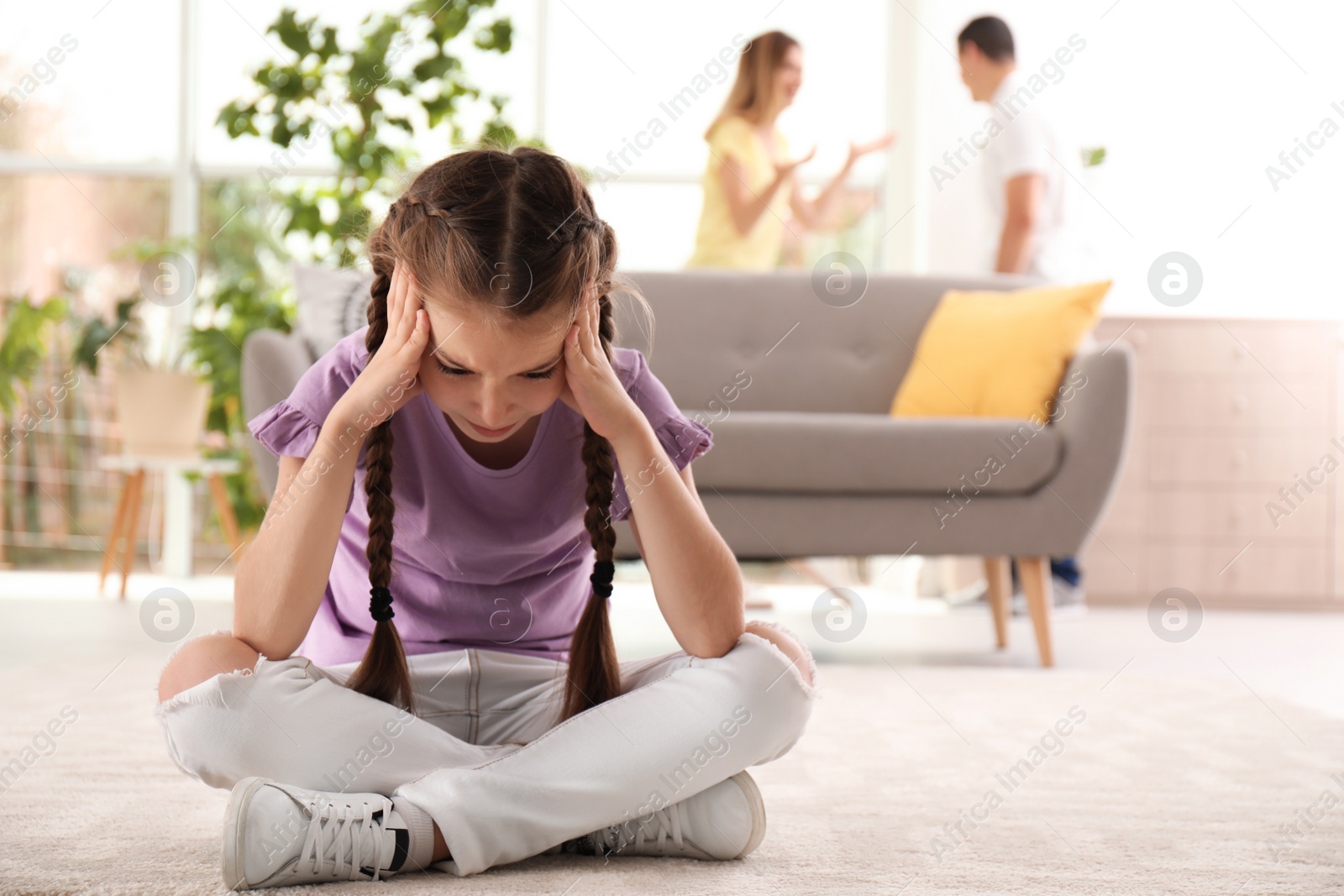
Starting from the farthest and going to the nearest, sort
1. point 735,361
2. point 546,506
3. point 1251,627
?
point 1251,627, point 735,361, point 546,506

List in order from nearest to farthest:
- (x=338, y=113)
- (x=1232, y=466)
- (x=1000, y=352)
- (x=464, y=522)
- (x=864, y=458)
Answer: (x=464, y=522), (x=864, y=458), (x=1000, y=352), (x=338, y=113), (x=1232, y=466)

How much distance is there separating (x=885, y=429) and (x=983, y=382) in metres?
0.38

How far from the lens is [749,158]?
2.97m

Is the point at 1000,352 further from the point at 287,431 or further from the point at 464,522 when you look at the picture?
the point at 287,431

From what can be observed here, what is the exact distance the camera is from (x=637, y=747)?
869 mm

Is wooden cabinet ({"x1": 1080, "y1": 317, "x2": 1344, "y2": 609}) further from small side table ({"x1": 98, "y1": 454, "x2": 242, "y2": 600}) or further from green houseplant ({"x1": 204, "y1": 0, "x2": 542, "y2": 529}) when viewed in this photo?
small side table ({"x1": 98, "y1": 454, "x2": 242, "y2": 600})

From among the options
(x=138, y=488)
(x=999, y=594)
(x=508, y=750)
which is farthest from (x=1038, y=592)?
(x=138, y=488)

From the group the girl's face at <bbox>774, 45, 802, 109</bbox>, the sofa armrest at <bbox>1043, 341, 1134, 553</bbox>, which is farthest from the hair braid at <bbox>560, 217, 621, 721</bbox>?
the girl's face at <bbox>774, 45, 802, 109</bbox>

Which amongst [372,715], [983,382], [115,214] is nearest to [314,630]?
[372,715]

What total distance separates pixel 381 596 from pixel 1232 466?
3.04 meters

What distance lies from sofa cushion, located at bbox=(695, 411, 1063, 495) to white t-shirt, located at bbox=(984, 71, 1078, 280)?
105cm

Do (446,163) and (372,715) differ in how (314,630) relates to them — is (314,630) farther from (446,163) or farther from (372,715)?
(446,163)

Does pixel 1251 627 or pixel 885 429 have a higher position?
pixel 885 429

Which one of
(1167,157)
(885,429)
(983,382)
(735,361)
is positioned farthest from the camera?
(1167,157)
